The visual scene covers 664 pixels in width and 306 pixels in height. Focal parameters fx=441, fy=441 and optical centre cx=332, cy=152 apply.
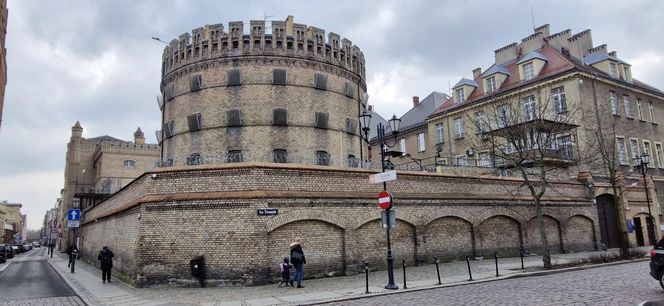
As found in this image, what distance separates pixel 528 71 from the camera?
35188 mm

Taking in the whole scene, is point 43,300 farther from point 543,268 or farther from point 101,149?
point 101,149

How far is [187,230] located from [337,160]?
40.3ft

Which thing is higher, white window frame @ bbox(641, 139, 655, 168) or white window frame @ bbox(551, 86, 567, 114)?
white window frame @ bbox(551, 86, 567, 114)

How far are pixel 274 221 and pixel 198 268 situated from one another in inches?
125

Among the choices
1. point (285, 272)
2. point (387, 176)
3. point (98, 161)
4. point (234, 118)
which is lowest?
point (285, 272)

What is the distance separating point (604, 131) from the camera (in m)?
31.5

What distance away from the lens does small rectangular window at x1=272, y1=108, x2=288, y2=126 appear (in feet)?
85.8

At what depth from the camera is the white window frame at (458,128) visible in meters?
39.6

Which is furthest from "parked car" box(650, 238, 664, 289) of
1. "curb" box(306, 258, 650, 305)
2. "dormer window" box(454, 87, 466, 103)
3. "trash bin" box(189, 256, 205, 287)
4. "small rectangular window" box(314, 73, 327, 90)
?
"dormer window" box(454, 87, 466, 103)

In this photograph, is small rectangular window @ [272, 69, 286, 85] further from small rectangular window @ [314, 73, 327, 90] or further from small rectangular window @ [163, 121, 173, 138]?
small rectangular window @ [163, 121, 173, 138]

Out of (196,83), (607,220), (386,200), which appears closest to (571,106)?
(607,220)

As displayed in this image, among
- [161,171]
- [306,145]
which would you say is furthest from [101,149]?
[161,171]

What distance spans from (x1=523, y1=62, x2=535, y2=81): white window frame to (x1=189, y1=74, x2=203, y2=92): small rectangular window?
24.9 metres

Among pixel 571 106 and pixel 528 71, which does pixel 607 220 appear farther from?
pixel 528 71
